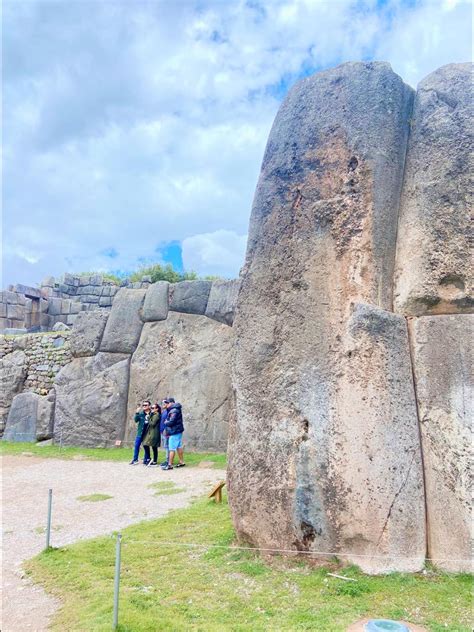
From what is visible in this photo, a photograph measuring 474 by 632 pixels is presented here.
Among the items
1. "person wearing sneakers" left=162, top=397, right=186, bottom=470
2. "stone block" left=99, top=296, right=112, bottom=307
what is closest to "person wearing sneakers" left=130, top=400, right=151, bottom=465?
"person wearing sneakers" left=162, top=397, right=186, bottom=470

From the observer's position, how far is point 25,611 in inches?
172

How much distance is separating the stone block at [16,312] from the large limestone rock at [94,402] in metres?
8.78

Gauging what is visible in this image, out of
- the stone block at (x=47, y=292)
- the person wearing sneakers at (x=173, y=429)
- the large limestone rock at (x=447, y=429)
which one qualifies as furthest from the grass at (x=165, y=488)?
the stone block at (x=47, y=292)

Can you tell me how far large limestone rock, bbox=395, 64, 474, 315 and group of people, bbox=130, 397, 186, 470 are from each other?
748 cm

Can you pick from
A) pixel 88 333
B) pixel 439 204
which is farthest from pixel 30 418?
pixel 439 204

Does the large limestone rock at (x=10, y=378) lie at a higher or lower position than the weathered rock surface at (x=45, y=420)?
higher

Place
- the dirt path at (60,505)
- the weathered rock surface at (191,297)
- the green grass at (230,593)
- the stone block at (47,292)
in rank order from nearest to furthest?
the green grass at (230,593), the dirt path at (60,505), the weathered rock surface at (191,297), the stone block at (47,292)

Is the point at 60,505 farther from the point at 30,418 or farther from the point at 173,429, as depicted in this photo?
the point at 30,418

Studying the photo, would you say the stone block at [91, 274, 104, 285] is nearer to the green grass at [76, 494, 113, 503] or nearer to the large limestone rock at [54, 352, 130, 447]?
the large limestone rock at [54, 352, 130, 447]

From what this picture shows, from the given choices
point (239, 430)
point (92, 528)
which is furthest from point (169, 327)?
point (239, 430)

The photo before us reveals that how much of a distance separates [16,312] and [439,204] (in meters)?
21.4

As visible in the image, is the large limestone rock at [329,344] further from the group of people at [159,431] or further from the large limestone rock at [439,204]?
the group of people at [159,431]

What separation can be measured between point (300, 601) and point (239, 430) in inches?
66.7

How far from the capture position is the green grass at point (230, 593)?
12.3 ft
